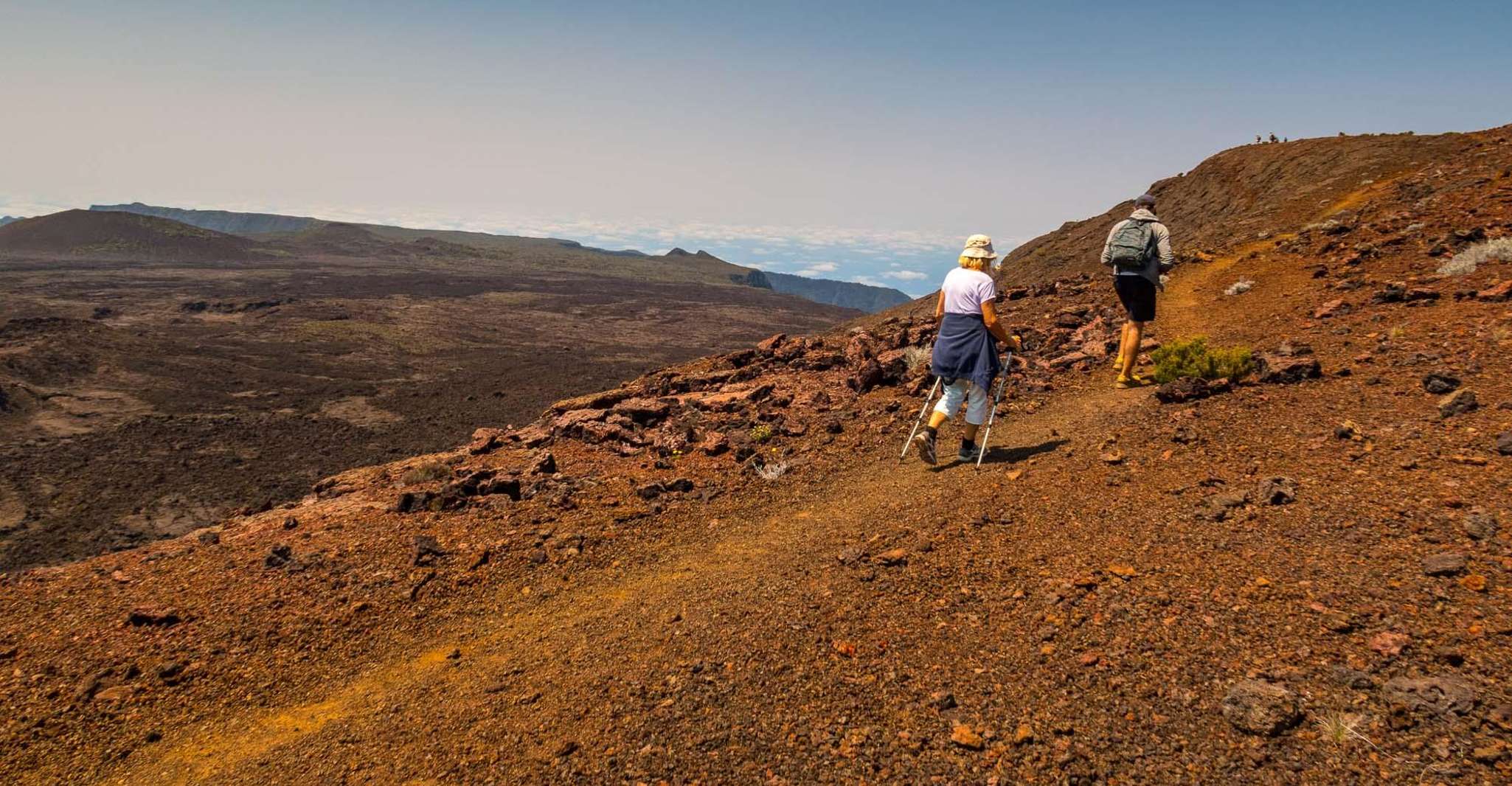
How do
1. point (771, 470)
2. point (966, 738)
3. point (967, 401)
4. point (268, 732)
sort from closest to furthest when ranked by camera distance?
point (966, 738)
point (268, 732)
point (967, 401)
point (771, 470)

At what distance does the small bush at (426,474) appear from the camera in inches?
334

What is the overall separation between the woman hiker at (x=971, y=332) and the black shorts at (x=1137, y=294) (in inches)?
88.9

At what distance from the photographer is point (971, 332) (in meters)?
6.30

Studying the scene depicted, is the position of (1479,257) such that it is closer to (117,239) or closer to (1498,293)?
(1498,293)

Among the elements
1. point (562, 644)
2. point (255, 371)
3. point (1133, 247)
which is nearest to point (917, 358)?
point (1133, 247)

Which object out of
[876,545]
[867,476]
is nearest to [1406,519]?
[876,545]

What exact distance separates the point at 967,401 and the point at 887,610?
2.82m

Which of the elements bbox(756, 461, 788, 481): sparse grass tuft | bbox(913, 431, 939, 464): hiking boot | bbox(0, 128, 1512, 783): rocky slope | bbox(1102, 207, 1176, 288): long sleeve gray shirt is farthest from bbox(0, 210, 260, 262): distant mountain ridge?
bbox(1102, 207, 1176, 288): long sleeve gray shirt

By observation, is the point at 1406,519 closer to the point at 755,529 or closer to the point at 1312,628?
the point at 1312,628

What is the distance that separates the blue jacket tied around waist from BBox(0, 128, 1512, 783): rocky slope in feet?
3.12

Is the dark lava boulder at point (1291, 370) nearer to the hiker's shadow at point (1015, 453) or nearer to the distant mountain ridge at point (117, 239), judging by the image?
the hiker's shadow at point (1015, 453)

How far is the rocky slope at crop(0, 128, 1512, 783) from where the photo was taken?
121 inches

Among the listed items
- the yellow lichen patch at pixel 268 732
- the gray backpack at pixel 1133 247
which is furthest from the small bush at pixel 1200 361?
the yellow lichen patch at pixel 268 732

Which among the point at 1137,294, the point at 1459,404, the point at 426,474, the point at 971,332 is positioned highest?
the point at 1137,294
